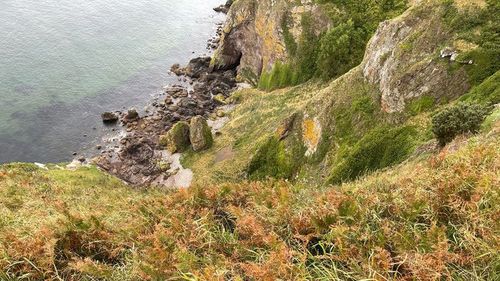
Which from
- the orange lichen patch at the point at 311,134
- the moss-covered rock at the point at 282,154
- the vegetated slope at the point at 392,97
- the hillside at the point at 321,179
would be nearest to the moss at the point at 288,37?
the hillside at the point at 321,179

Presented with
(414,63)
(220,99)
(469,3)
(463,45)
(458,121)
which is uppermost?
(469,3)

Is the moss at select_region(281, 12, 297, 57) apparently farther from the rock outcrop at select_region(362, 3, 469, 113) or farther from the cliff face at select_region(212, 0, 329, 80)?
the rock outcrop at select_region(362, 3, 469, 113)

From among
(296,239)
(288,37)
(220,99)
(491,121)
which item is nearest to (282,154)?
(491,121)

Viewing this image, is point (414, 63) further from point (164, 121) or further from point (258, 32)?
point (164, 121)

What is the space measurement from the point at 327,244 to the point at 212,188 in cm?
463

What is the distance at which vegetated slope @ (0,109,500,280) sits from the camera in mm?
6902

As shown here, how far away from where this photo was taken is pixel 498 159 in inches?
395

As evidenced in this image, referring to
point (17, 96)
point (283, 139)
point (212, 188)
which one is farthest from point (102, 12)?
point (212, 188)

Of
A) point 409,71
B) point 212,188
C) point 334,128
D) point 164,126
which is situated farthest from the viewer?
point 164,126

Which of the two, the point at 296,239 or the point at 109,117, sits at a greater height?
the point at 296,239

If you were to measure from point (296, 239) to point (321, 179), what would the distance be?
2551 centimetres

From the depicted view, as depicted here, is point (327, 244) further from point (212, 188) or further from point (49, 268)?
point (49, 268)

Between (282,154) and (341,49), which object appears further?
(341,49)

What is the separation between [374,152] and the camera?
3025 centimetres
